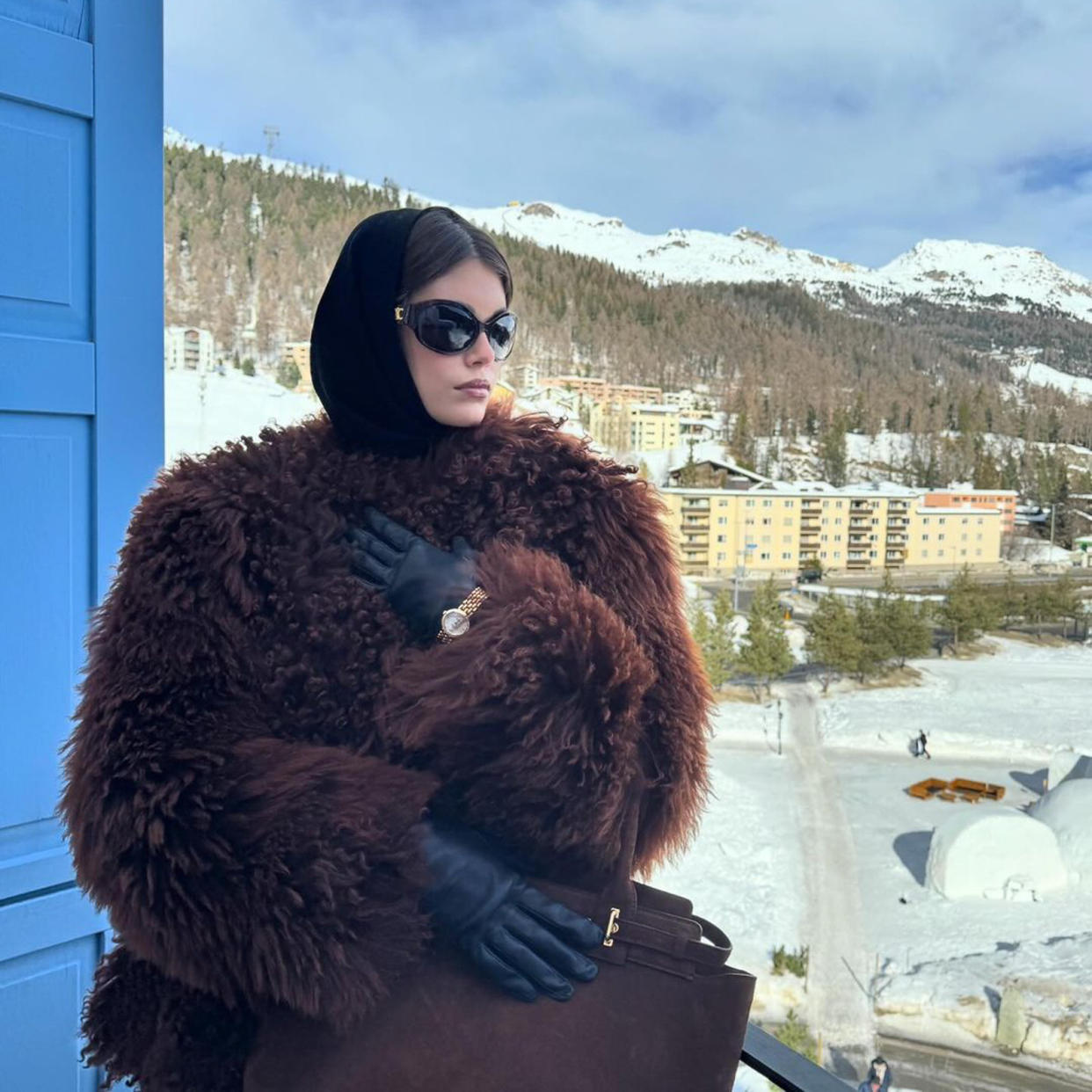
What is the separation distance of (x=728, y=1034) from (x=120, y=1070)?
35 cm

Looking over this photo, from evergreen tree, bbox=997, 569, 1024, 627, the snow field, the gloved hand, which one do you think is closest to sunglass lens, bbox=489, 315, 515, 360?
the gloved hand

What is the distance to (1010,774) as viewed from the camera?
16.7 metres

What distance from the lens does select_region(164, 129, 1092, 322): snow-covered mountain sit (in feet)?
249

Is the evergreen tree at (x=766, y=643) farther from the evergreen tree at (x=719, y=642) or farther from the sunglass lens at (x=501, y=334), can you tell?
the sunglass lens at (x=501, y=334)

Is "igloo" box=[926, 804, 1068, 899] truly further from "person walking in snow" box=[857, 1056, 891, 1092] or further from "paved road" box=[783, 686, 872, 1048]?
"person walking in snow" box=[857, 1056, 891, 1092]

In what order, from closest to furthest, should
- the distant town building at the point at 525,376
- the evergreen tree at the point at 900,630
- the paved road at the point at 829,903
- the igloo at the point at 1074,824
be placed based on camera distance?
the paved road at the point at 829,903 → the igloo at the point at 1074,824 → the evergreen tree at the point at 900,630 → the distant town building at the point at 525,376

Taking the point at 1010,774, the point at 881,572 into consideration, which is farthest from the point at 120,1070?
the point at 881,572

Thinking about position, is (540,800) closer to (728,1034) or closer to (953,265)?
(728,1034)

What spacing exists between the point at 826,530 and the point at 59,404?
2556cm

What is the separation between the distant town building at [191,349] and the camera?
29891 mm

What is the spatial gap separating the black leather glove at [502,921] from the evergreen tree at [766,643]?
18.0 metres

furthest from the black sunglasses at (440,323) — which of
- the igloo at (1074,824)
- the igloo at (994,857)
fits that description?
the igloo at (1074,824)

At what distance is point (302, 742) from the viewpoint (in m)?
0.51

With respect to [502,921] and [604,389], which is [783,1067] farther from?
[604,389]
